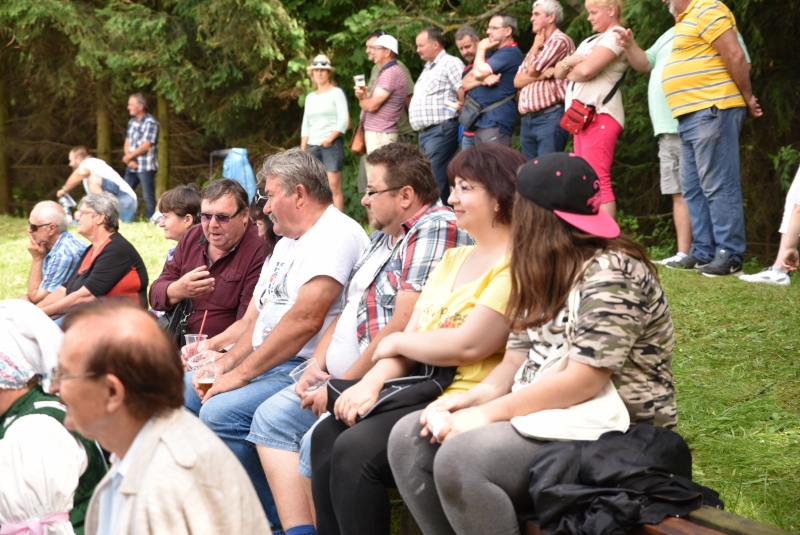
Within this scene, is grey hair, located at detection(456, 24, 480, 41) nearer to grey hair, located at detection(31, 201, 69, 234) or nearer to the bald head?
grey hair, located at detection(31, 201, 69, 234)

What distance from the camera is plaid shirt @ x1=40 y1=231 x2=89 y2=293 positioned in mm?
7035

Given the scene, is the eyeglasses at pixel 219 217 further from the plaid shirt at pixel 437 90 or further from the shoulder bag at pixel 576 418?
the plaid shirt at pixel 437 90

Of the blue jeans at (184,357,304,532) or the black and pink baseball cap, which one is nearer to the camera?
the black and pink baseball cap

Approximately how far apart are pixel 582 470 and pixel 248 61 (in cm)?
1090

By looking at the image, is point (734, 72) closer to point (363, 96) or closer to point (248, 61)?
point (363, 96)

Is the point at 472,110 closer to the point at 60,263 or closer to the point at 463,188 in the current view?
the point at 60,263

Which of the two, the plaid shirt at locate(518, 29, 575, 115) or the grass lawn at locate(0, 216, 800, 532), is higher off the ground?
the plaid shirt at locate(518, 29, 575, 115)

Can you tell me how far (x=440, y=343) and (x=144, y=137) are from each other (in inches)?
466

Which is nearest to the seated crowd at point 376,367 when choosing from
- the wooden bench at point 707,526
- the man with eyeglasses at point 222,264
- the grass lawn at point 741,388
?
the wooden bench at point 707,526

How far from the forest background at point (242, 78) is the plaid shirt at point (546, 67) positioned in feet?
2.51

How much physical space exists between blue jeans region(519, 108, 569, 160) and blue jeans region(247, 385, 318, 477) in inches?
164

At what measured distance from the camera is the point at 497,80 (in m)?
7.91

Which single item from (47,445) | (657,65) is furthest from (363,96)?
(47,445)

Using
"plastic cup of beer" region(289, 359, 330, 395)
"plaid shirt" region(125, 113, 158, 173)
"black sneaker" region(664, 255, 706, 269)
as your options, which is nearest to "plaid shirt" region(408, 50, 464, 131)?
"black sneaker" region(664, 255, 706, 269)
